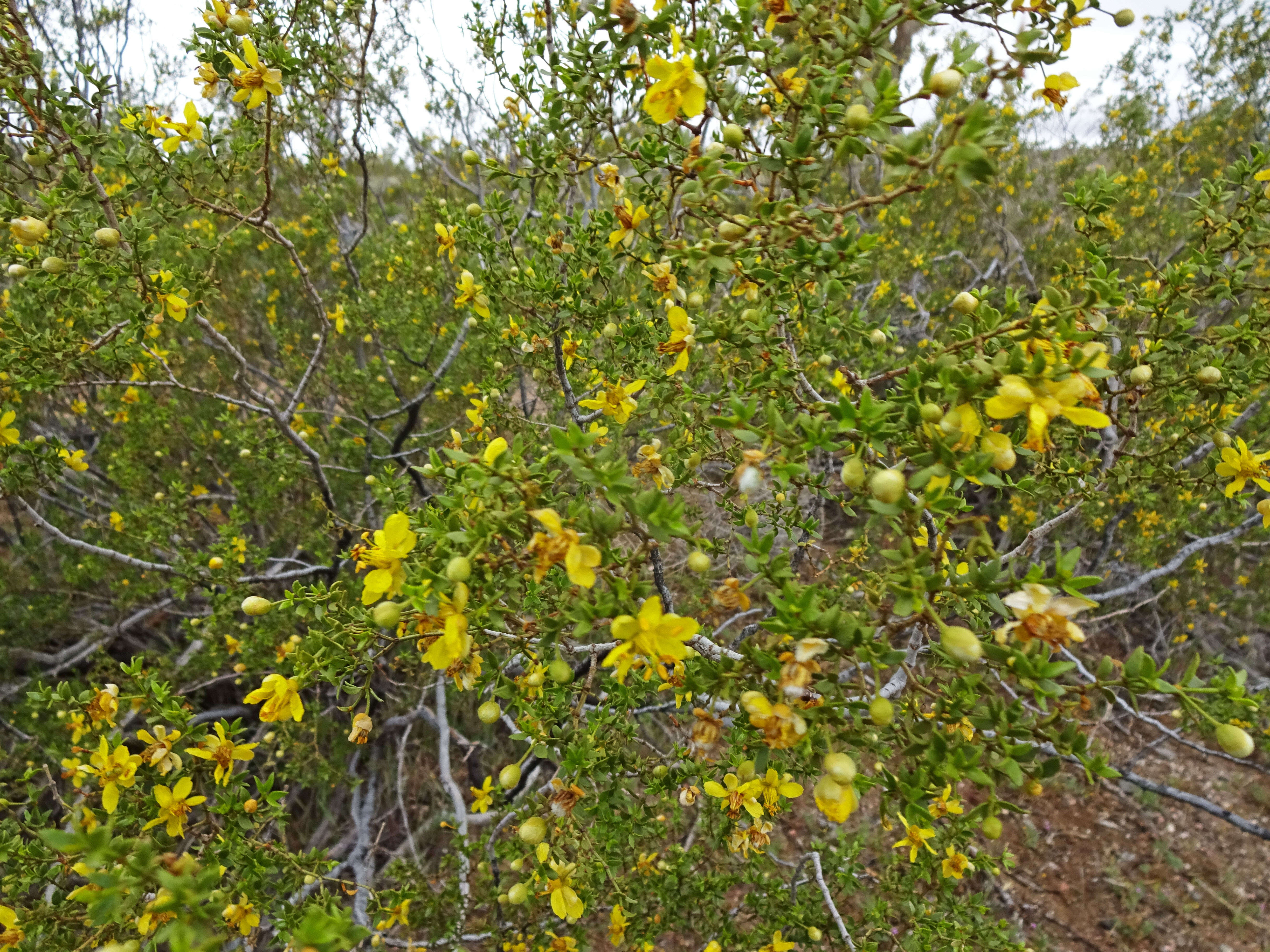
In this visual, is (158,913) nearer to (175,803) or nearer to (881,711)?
(175,803)

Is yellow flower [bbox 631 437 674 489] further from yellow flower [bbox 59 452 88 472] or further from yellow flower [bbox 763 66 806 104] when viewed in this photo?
yellow flower [bbox 59 452 88 472]

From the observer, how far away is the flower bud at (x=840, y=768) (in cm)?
105

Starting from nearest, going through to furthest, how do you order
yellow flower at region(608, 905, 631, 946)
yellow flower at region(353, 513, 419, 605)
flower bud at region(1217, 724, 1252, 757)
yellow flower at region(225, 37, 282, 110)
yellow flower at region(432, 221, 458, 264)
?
flower bud at region(1217, 724, 1252, 757) → yellow flower at region(353, 513, 419, 605) → yellow flower at region(225, 37, 282, 110) → yellow flower at region(608, 905, 631, 946) → yellow flower at region(432, 221, 458, 264)

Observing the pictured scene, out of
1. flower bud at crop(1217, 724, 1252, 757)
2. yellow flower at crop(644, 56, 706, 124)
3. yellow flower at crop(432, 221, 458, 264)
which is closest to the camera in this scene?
flower bud at crop(1217, 724, 1252, 757)

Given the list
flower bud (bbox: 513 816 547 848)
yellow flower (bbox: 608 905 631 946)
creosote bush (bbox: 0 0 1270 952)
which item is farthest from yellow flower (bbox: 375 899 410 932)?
flower bud (bbox: 513 816 547 848)

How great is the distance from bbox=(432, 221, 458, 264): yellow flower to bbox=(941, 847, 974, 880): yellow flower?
2570mm

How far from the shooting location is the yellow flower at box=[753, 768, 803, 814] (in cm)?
138

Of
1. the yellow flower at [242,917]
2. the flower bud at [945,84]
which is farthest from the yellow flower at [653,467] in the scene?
the yellow flower at [242,917]

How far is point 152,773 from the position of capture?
5.36ft

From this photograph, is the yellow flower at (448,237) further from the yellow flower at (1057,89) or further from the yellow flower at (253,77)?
the yellow flower at (1057,89)

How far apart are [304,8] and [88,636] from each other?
3.56 metres

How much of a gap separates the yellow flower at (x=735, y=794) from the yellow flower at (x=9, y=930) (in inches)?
59.9

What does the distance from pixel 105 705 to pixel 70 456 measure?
4.46 ft

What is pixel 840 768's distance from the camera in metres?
1.05
